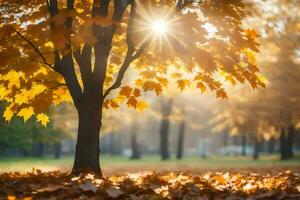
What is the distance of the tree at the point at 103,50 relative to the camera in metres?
9.73

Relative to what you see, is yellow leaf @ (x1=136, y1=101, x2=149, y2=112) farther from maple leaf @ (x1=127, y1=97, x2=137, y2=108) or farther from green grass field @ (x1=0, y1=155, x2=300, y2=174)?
green grass field @ (x1=0, y1=155, x2=300, y2=174)

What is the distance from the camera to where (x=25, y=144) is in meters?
37.4

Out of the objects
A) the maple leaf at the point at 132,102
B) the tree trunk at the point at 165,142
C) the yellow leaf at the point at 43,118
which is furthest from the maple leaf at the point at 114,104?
the tree trunk at the point at 165,142

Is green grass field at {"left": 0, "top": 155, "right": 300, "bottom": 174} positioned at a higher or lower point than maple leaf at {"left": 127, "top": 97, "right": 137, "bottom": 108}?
lower

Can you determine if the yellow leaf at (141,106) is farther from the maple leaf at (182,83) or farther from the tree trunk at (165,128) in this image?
the tree trunk at (165,128)

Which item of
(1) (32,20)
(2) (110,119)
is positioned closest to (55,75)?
(1) (32,20)

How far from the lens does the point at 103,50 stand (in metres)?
10.6

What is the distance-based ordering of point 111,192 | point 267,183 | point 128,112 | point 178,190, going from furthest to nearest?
point 128,112
point 267,183
point 178,190
point 111,192

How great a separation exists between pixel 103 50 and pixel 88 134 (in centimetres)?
183

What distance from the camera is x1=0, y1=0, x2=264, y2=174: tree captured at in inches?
383

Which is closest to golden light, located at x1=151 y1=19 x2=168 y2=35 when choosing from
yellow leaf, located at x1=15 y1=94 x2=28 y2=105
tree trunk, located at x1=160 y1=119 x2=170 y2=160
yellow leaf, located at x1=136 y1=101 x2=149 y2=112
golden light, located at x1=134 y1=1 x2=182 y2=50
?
golden light, located at x1=134 y1=1 x2=182 y2=50

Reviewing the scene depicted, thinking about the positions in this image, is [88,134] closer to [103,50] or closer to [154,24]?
[103,50]

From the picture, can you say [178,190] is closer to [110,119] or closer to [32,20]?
[32,20]

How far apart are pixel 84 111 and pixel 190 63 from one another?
8.17 ft
